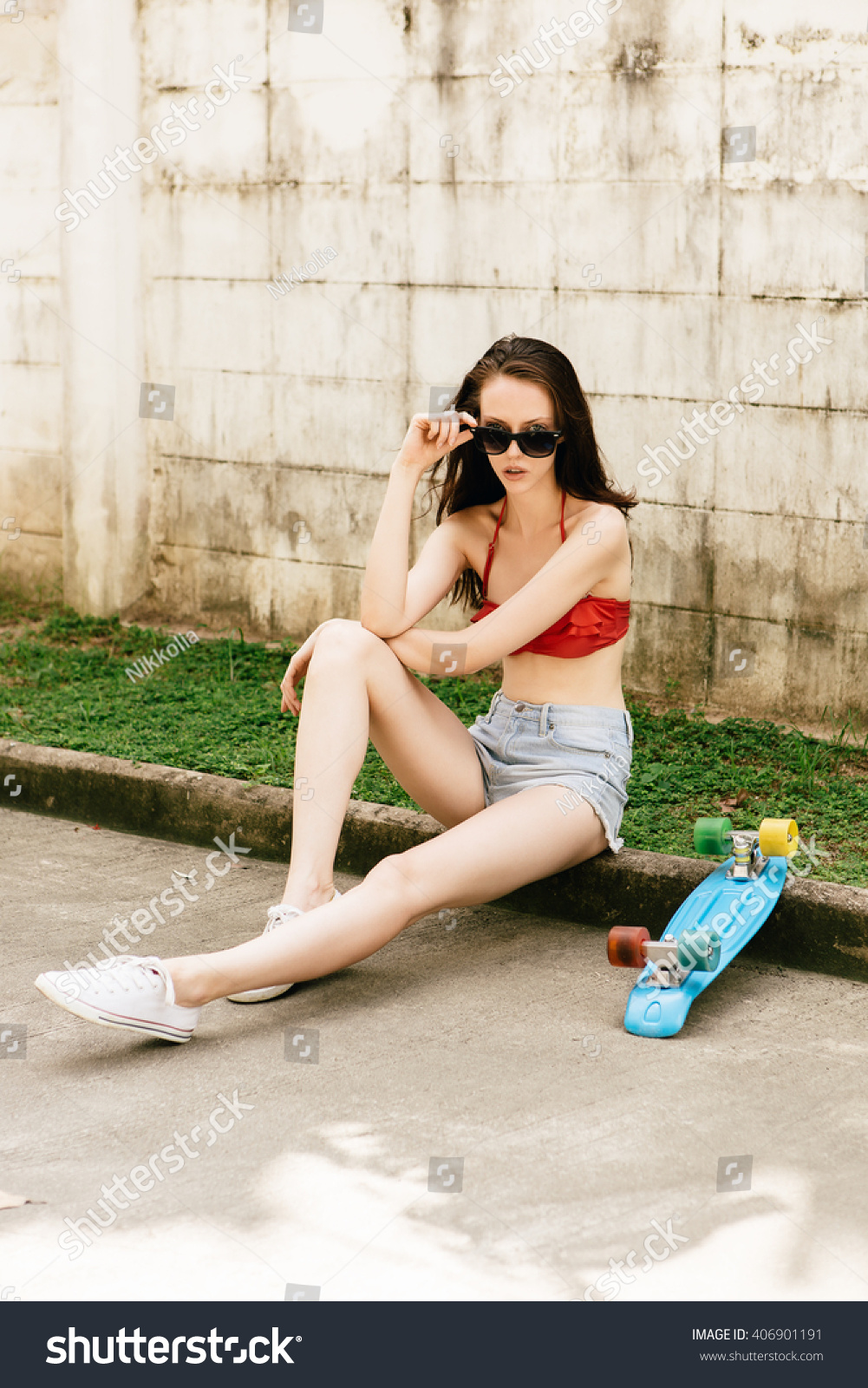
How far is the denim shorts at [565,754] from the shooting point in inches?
148

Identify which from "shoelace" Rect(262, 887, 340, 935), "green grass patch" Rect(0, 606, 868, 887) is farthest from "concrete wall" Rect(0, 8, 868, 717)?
"shoelace" Rect(262, 887, 340, 935)

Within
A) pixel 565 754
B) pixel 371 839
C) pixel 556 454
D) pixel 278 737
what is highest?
pixel 556 454

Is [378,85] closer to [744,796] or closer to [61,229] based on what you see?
→ [61,229]

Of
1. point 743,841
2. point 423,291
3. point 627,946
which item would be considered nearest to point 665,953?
point 627,946

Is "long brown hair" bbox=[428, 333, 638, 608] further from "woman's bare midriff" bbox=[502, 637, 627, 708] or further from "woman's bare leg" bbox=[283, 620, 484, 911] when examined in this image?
"woman's bare leg" bbox=[283, 620, 484, 911]

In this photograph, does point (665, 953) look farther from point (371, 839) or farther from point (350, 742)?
point (371, 839)

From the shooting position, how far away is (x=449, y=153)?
595 centimetres

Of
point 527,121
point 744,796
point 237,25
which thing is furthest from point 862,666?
point 237,25

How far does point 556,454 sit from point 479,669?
562 millimetres

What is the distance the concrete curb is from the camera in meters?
3.70

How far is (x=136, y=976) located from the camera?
3.18 metres

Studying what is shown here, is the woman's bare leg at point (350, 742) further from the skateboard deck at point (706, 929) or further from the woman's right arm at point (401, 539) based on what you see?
the skateboard deck at point (706, 929)

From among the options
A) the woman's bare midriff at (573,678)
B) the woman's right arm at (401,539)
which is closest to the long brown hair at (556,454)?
the woman's right arm at (401,539)

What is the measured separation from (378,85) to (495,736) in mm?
3284
